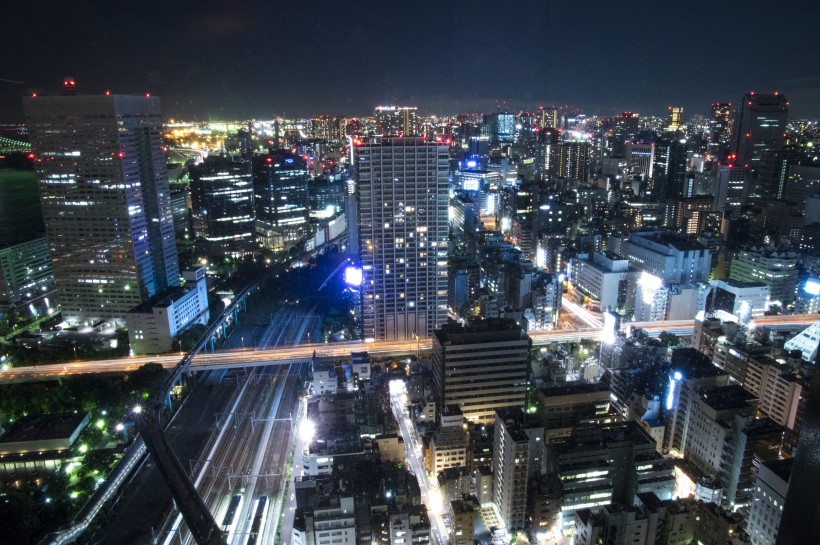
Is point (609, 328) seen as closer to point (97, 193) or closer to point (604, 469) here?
point (604, 469)

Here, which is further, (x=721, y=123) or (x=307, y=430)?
(x=721, y=123)

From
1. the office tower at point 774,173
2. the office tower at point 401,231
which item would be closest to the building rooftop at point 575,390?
the office tower at point 401,231

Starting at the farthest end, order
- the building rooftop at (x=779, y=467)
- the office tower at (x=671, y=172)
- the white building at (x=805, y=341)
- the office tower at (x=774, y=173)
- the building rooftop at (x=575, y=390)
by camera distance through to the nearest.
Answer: the office tower at (x=671, y=172), the office tower at (x=774, y=173), the white building at (x=805, y=341), the building rooftop at (x=575, y=390), the building rooftop at (x=779, y=467)

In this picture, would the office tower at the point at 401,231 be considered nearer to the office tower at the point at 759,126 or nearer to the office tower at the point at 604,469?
the office tower at the point at 604,469

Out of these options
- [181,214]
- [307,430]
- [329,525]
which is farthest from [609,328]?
[181,214]

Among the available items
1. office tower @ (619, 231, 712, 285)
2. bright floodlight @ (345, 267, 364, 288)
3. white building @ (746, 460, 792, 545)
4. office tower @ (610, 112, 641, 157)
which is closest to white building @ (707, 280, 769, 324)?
office tower @ (619, 231, 712, 285)

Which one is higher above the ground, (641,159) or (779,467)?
(641,159)

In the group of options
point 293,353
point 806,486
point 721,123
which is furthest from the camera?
point 721,123
